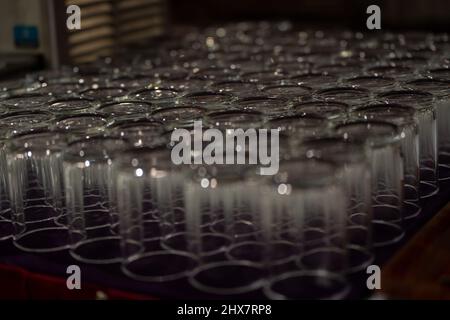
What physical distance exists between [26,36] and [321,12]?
4.04 m

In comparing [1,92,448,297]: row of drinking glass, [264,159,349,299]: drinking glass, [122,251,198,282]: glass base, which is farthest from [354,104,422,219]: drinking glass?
[122,251,198,282]: glass base

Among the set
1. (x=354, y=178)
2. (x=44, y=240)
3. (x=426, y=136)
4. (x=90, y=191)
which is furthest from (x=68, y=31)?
(x=354, y=178)

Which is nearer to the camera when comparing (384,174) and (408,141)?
(384,174)

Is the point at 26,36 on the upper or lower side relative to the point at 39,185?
upper

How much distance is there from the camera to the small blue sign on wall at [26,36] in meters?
4.51

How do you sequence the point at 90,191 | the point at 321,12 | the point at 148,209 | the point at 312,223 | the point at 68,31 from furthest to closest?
the point at 321,12 → the point at 68,31 → the point at 90,191 → the point at 148,209 → the point at 312,223

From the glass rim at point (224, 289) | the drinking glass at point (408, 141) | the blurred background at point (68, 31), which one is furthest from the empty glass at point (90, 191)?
the blurred background at point (68, 31)

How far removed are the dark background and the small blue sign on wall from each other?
11.7ft

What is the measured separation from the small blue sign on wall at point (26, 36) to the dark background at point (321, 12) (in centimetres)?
358

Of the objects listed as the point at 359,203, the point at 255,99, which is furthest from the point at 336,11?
the point at 359,203

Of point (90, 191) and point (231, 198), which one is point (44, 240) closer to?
point (90, 191)

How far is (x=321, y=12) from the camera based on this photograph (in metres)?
7.84
